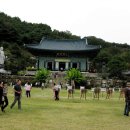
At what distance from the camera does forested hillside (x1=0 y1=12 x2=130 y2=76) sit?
7321cm

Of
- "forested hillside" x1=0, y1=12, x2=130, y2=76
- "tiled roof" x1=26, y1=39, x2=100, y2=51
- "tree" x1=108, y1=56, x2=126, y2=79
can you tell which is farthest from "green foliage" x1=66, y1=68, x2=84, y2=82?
"forested hillside" x1=0, y1=12, x2=130, y2=76

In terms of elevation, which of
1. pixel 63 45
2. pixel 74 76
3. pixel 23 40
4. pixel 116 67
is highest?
pixel 23 40

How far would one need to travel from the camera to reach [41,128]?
15.2 m

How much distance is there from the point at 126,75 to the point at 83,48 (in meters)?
9.45

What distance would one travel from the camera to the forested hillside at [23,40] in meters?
73.2

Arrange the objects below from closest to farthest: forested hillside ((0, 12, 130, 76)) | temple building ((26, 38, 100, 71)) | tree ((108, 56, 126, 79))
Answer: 1. tree ((108, 56, 126, 79))
2. temple building ((26, 38, 100, 71))
3. forested hillside ((0, 12, 130, 76))

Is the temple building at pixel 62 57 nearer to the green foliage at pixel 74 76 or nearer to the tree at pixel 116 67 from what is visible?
the tree at pixel 116 67

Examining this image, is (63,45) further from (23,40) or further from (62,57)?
(23,40)

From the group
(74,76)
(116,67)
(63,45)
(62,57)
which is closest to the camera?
(74,76)

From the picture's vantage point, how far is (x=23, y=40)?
107m

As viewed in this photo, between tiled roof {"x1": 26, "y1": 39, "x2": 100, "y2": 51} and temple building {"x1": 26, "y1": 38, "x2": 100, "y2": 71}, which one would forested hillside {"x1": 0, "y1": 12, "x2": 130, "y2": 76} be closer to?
temple building {"x1": 26, "y1": 38, "x2": 100, "y2": 71}

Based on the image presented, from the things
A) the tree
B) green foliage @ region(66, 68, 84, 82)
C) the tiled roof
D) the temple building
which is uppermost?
the tiled roof

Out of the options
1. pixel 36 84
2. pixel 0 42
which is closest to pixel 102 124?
pixel 36 84

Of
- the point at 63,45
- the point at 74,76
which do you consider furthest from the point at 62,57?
the point at 74,76
